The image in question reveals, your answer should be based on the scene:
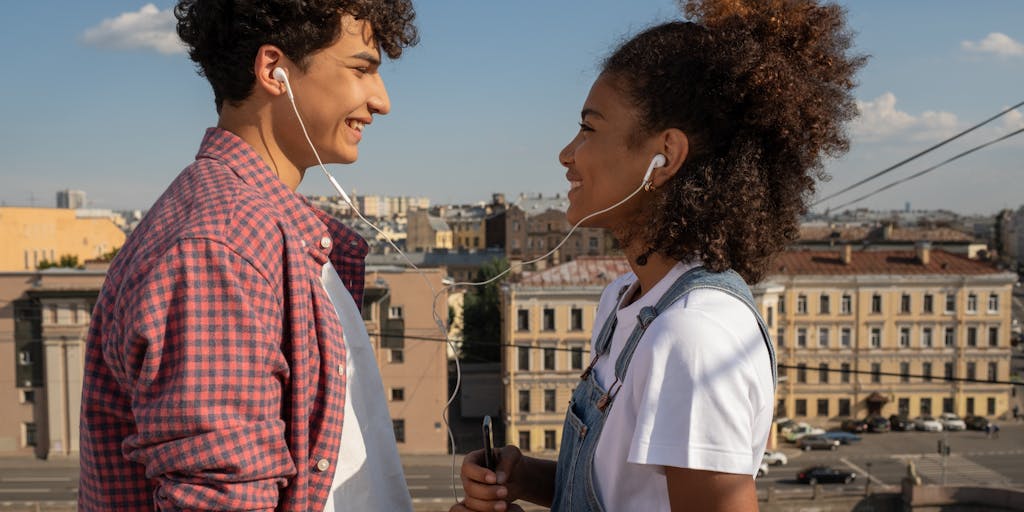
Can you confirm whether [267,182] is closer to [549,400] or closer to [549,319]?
[549,319]

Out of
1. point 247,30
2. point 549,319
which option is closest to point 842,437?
point 549,319

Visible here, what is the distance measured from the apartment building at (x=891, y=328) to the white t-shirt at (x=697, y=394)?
2456 centimetres

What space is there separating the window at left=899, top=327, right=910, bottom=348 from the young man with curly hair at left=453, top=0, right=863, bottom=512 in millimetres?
26128

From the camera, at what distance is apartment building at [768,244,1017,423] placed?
2503 cm

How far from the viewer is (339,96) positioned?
152cm

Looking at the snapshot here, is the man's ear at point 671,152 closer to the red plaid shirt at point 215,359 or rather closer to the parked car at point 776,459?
the red plaid shirt at point 215,359

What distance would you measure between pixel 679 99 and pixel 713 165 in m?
0.14

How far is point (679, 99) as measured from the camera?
1.57 meters

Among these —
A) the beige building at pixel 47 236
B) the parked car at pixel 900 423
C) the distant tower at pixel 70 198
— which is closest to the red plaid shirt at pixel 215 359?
the parked car at pixel 900 423

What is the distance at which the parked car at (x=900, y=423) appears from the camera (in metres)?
25.0

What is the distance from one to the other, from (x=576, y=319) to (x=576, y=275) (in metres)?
1.16

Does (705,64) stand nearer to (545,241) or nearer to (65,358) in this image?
(65,358)

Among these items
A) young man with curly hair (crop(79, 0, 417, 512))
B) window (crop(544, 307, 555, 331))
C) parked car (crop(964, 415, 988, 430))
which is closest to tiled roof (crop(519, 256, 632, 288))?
window (crop(544, 307, 555, 331))

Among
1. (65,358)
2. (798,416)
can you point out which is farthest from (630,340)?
(798,416)
